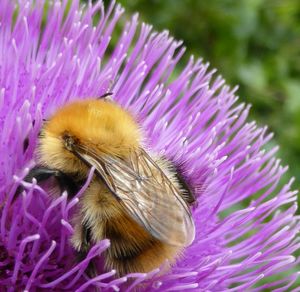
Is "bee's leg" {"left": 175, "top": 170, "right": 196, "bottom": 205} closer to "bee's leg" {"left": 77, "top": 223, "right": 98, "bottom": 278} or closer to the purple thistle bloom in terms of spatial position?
the purple thistle bloom

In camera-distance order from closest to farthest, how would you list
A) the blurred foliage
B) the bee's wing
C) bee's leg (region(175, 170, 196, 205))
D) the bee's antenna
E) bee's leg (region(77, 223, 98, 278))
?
the bee's wing, bee's leg (region(77, 223, 98, 278)), bee's leg (region(175, 170, 196, 205)), the bee's antenna, the blurred foliage

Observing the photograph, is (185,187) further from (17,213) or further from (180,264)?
(17,213)

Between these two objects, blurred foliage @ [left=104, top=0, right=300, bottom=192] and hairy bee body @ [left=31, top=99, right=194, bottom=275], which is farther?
blurred foliage @ [left=104, top=0, right=300, bottom=192]

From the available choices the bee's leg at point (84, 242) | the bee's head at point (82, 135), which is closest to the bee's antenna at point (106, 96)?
the bee's head at point (82, 135)

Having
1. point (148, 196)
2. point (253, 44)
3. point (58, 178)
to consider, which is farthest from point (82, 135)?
point (253, 44)

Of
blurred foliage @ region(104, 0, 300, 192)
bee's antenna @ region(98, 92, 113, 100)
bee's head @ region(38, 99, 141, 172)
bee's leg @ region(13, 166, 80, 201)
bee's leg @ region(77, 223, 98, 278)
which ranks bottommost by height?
bee's leg @ region(77, 223, 98, 278)

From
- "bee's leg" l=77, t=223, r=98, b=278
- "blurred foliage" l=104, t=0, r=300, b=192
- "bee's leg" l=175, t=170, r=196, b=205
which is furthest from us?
"blurred foliage" l=104, t=0, r=300, b=192

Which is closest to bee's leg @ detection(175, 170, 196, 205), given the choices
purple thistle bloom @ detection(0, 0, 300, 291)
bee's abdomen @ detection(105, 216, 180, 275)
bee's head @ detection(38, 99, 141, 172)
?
purple thistle bloom @ detection(0, 0, 300, 291)

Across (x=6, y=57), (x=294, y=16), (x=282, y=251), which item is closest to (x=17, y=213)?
(x=6, y=57)
